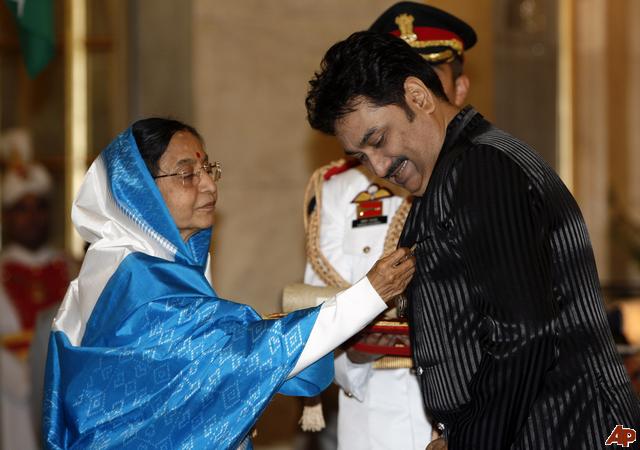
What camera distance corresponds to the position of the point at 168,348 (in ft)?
8.34

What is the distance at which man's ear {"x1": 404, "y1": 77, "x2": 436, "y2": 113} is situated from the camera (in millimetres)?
2281

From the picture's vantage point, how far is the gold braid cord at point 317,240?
10.4ft

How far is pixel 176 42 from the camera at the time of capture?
17.3ft

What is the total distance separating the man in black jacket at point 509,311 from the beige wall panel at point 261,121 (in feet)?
9.27

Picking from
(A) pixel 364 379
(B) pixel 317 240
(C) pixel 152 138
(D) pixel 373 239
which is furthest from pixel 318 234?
(C) pixel 152 138

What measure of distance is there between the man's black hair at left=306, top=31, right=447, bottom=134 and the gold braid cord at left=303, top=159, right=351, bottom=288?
928 millimetres

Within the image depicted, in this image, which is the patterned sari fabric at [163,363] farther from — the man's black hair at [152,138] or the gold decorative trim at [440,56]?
the gold decorative trim at [440,56]

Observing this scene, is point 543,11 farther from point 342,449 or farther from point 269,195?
point 342,449

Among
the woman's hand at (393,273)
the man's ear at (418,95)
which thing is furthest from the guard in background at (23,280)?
the man's ear at (418,95)

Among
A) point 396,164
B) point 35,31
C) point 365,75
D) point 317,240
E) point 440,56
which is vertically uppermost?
point 35,31

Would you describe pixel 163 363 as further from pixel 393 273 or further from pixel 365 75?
pixel 365 75

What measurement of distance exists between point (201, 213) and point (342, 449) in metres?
0.96

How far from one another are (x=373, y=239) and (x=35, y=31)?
9.41 feet

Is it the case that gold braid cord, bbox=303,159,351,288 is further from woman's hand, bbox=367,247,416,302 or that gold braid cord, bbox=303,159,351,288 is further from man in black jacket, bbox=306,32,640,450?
man in black jacket, bbox=306,32,640,450
